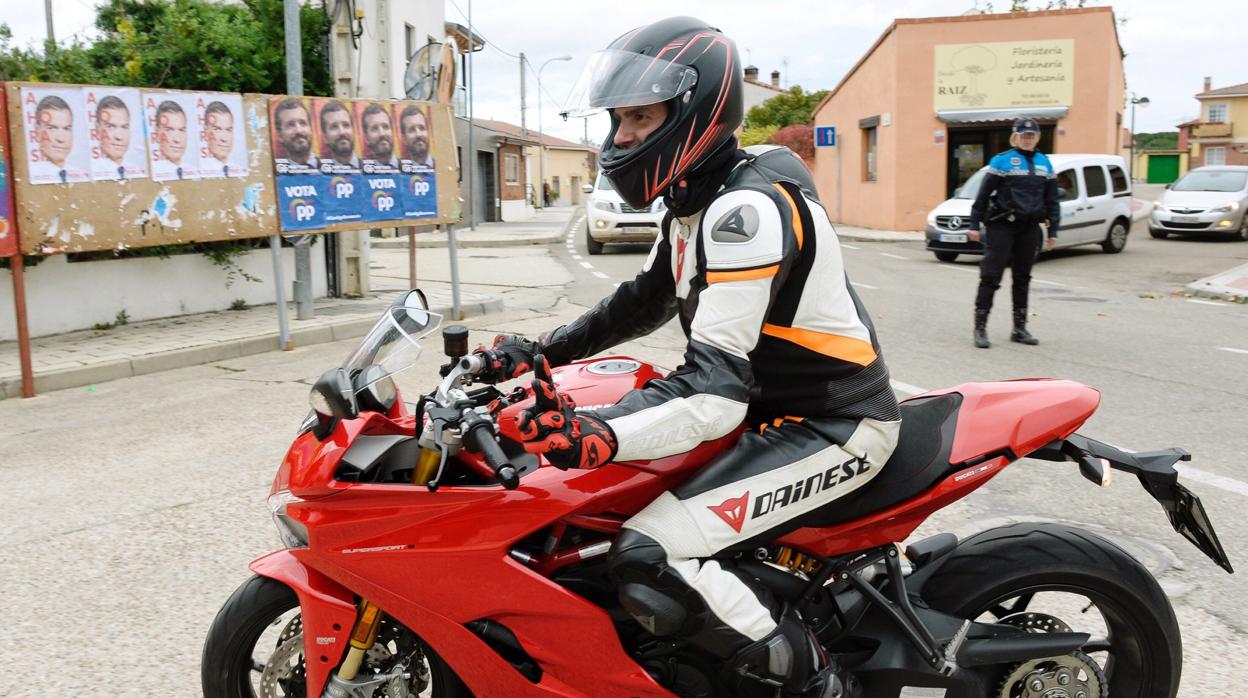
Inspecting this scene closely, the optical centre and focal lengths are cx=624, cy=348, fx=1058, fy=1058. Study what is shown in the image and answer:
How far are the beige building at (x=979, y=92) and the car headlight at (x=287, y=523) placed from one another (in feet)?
89.7

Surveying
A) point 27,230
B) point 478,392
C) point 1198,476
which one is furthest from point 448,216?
point 478,392

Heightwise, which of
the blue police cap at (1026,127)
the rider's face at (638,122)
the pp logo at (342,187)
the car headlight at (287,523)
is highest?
the blue police cap at (1026,127)

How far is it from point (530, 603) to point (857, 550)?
0.82 m

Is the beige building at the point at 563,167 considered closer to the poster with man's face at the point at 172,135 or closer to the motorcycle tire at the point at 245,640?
the poster with man's face at the point at 172,135

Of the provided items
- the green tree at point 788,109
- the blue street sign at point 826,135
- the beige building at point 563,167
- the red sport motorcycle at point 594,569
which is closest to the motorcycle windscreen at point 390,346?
the red sport motorcycle at point 594,569

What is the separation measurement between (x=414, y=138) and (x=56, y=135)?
3643 millimetres

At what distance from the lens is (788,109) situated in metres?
54.3

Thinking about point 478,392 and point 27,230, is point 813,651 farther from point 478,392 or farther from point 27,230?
point 27,230

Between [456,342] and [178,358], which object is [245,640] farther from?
[178,358]

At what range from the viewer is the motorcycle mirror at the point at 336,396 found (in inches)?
89.3

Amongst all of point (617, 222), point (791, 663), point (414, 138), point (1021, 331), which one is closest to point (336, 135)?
point (414, 138)

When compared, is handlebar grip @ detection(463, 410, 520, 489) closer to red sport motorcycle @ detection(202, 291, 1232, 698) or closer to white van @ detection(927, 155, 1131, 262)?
red sport motorcycle @ detection(202, 291, 1232, 698)

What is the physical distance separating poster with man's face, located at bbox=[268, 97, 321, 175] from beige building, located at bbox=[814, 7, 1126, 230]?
2103 centimetres

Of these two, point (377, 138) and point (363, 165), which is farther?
point (377, 138)
